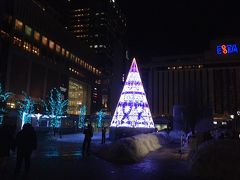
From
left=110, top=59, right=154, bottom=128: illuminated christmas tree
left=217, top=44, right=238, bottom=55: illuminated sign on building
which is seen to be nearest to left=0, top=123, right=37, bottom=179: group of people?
left=110, top=59, right=154, bottom=128: illuminated christmas tree

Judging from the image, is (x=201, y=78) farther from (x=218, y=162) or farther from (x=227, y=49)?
(x=218, y=162)

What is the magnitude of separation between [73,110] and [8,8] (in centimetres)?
5053

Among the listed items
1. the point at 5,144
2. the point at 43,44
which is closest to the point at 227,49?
the point at 43,44

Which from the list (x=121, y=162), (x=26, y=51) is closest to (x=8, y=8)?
(x=26, y=51)

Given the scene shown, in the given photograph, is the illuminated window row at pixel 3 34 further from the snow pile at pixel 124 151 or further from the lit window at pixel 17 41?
the snow pile at pixel 124 151

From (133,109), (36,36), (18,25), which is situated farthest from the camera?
(36,36)

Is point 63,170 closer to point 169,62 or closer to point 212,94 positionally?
point 212,94

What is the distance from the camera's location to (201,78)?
439ft

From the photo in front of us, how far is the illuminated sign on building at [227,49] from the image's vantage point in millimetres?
132250

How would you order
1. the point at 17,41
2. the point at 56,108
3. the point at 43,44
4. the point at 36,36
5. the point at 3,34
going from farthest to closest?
1. the point at 43,44
2. the point at 36,36
3. the point at 56,108
4. the point at 17,41
5. the point at 3,34

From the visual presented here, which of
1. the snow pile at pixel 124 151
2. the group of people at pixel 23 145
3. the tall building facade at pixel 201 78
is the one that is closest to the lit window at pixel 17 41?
the snow pile at pixel 124 151

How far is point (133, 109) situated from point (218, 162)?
20127mm

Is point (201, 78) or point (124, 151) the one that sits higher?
point (201, 78)

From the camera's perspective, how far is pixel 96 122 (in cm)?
7450
